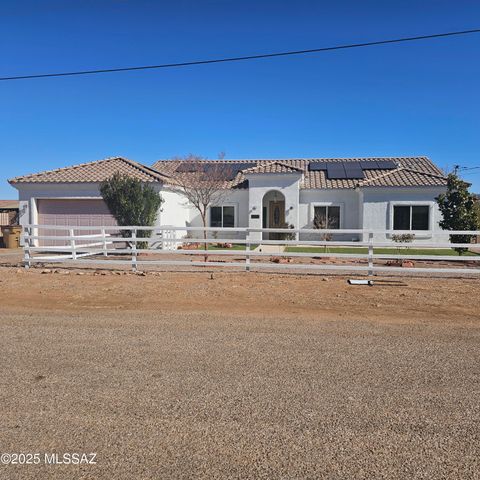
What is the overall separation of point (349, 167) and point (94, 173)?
47.9 feet

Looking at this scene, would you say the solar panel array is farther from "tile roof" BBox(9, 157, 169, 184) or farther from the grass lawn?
"tile roof" BBox(9, 157, 169, 184)

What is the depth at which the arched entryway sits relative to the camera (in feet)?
84.7

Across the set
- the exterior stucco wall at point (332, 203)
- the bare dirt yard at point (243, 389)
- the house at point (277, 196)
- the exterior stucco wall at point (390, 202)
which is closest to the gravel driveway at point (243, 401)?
the bare dirt yard at point (243, 389)

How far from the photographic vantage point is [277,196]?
2591 centimetres

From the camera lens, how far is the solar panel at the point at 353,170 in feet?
84.7

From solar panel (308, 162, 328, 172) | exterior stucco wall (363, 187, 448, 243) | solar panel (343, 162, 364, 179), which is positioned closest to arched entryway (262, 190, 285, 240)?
solar panel (308, 162, 328, 172)

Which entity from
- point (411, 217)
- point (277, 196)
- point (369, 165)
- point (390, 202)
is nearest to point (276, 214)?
point (277, 196)

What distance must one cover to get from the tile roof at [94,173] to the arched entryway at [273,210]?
6766 millimetres

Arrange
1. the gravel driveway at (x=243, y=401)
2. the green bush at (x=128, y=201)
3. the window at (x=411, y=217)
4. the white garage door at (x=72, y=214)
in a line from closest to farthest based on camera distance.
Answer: the gravel driveway at (x=243, y=401), the green bush at (x=128, y=201), the white garage door at (x=72, y=214), the window at (x=411, y=217)

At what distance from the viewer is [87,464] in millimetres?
3100

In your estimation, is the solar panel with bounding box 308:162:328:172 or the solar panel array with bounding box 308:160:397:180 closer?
the solar panel array with bounding box 308:160:397:180

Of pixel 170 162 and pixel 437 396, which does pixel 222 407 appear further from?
pixel 170 162

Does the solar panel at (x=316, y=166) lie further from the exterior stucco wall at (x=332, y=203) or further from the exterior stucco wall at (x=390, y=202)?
the exterior stucco wall at (x=390, y=202)

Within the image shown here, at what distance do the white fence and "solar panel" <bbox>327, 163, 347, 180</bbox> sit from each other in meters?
3.99
